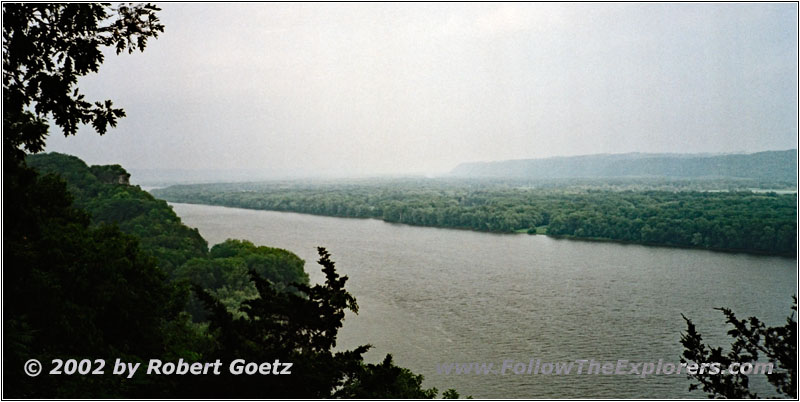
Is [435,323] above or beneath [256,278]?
beneath

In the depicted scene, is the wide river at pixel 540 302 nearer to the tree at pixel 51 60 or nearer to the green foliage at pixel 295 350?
the green foliage at pixel 295 350

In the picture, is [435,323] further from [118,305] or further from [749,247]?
[749,247]

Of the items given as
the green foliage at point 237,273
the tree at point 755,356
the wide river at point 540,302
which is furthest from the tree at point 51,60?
the green foliage at point 237,273

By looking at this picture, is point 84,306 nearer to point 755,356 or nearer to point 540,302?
point 755,356

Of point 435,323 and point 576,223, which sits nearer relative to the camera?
point 435,323

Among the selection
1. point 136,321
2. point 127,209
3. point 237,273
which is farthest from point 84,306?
point 127,209

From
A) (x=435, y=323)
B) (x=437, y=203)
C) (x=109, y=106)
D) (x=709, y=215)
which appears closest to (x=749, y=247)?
(x=709, y=215)

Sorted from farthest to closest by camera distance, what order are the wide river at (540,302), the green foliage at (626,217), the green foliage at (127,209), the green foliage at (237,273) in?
the green foliage at (626,217) < the green foliage at (127,209) < the green foliage at (237,273) < the wide river at (540,302)

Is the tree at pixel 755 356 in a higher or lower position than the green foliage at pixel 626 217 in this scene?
higher
